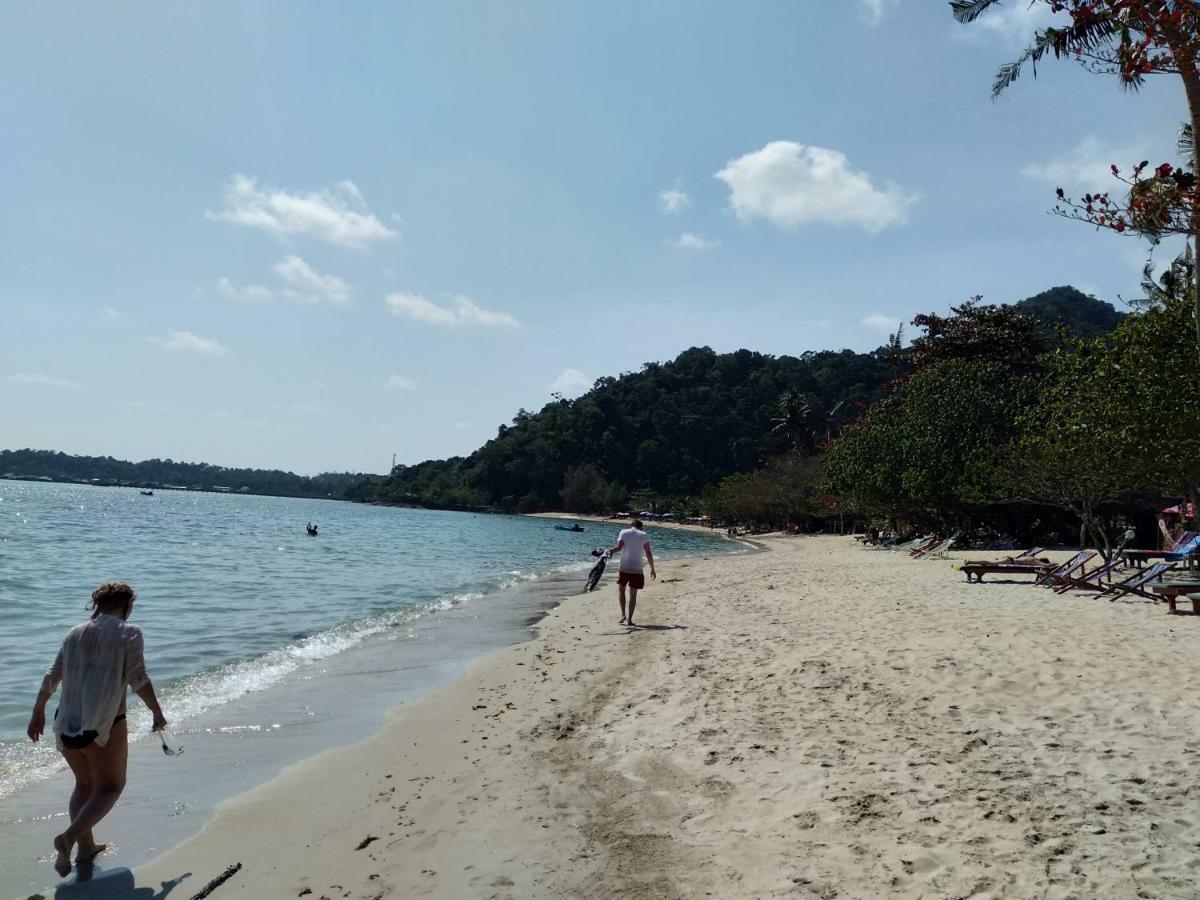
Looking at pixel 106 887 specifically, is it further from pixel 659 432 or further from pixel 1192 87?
pixel 659 432

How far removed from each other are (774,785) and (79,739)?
3999 mm

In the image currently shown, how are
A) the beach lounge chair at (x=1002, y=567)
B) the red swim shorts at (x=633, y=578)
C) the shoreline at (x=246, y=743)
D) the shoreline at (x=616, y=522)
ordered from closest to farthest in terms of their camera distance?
the shoreline at (x=246, y=743), the red swim shorts at (x=633, y=578), the beach lounge chair at (x=1002, y=567), the shoreline at (x=616, y=522)

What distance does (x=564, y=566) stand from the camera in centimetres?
3288

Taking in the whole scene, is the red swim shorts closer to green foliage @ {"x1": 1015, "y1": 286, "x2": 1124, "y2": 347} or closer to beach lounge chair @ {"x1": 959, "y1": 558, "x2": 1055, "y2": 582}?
beach lounge chair @ {"x1": 959, "y1": 558, "x2": 1055, "y2": 582}

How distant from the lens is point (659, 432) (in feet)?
399

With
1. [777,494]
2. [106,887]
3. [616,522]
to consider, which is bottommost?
[106,887]

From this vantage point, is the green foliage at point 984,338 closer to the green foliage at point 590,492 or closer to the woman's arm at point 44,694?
the woman's arm at point 44,694

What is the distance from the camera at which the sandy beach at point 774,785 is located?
3.79m

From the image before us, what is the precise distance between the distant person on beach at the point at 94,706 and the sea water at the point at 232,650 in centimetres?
41

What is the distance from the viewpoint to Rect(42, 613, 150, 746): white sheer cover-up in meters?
4.36

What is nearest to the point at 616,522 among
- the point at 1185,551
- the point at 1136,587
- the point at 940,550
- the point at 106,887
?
the point at 940,550

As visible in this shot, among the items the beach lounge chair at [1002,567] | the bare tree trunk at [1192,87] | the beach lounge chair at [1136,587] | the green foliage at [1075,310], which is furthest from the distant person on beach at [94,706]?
the green foliage at [1075,310]

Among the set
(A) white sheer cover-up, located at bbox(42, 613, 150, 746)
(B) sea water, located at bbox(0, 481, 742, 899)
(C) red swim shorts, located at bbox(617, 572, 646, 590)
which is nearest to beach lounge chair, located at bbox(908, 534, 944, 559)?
(B) sea water, located at bbox(0, 481, 742, 899)

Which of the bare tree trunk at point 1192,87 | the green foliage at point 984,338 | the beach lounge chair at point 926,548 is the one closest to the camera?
the bare tree trunk at point 1192,87
